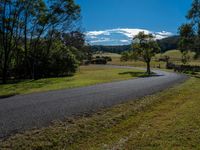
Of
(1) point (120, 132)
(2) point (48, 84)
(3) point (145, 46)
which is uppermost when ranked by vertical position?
(3) point (145, 46)

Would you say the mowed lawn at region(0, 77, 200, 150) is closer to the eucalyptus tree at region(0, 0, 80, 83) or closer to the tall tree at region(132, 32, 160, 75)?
the eucalyptus tree at region(0, 0, 80, 83)

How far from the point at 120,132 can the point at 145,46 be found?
42.6 m

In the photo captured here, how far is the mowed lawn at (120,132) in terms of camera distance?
245 inches

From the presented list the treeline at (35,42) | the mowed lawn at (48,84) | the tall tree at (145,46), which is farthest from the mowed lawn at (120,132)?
the tall tree at (145,46)

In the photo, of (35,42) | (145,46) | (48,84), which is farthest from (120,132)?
(145,46)

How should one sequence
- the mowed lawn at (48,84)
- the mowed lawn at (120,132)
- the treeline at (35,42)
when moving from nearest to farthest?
the mowed lawn at (120,132), the mowed lawn at (48,84), the treeline at (35,42)

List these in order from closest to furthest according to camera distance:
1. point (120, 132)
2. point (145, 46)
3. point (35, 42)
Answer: point (120, 132), point (35, 42), point (145, 46)

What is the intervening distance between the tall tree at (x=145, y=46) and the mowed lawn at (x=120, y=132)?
38823mm

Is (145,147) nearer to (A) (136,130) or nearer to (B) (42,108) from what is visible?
(A) (136,130)

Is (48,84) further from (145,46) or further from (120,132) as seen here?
(145,46)

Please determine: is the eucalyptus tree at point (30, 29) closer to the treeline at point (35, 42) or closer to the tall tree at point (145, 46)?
the treeline at point (35, 42)

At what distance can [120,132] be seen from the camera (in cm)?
740

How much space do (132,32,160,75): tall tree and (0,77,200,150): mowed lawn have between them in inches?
1528

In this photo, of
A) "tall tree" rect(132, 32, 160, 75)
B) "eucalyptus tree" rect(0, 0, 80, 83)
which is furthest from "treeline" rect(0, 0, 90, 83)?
"tall tree" rect(132, 32, 160, 75)
